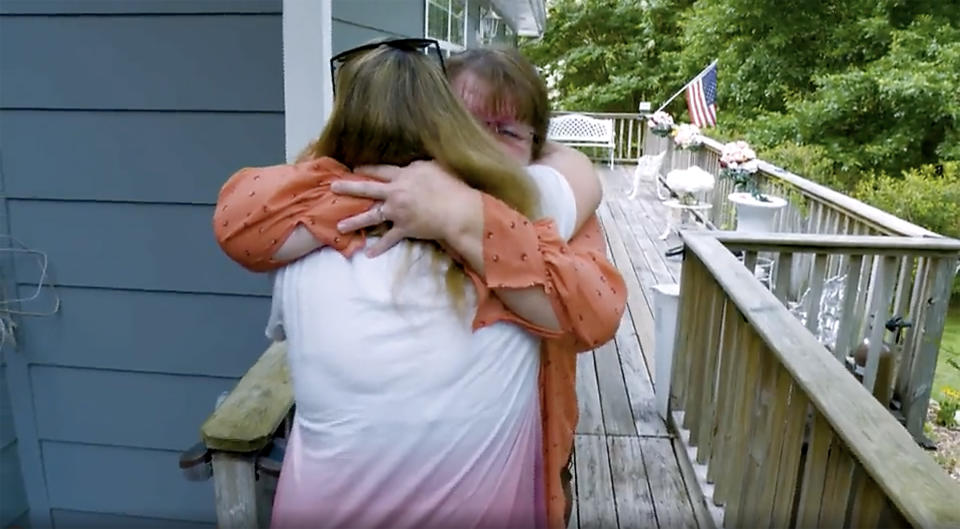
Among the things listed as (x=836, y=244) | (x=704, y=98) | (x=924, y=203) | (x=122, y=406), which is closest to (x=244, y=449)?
(x=122, y=406)

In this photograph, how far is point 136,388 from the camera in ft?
7.31

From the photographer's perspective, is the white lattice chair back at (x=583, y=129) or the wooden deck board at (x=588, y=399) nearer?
the wooden deck board at (x=588, y=399)

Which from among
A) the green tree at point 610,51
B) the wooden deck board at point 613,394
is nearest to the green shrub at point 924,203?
the wooden deck board at point 613,394

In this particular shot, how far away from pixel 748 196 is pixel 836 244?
8.11 ft

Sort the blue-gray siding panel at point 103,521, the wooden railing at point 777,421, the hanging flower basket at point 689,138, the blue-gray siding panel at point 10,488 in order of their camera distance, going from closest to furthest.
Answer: the wooden railing at point 777,421 < the blue-gray siding panel at point 10,488 < the blue-gray siding panel at point 103,521 < the hanging flower basket at point 689,138

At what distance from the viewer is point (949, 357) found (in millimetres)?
6109

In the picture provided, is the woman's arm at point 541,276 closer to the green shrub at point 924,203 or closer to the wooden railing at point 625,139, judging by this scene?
the green shrub at point 924,203

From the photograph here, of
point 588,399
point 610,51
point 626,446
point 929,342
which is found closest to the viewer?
point 626,446

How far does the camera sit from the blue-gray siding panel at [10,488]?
2266 mm

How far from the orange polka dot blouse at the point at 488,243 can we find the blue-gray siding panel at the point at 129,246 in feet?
3.83

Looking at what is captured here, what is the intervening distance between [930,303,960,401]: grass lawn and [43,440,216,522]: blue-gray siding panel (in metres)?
4.70

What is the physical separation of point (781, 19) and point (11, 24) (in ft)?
38.1

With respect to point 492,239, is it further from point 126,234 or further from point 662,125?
point 662,125

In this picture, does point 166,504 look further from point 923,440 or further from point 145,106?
point 923,440
